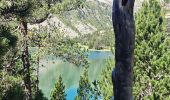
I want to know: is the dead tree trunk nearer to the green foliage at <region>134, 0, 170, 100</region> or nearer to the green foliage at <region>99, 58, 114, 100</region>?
the green foliage at <region>134, 0, 170, 100</region>

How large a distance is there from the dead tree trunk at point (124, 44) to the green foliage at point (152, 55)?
23.6 meters

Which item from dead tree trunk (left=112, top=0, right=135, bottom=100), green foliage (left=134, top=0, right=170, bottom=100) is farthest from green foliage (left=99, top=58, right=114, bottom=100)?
dead tree trunk (left=112, top=0, right=135, bottom=100)

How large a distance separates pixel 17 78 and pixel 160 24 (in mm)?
14189

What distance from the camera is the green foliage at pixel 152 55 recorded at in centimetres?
2817

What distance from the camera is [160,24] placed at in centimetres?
2927

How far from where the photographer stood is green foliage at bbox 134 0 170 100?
2817 centimetres

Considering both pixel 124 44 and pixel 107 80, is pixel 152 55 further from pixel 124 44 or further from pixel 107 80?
pixel 124 44

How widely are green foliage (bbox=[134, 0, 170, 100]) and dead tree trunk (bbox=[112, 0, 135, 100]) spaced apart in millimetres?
23588

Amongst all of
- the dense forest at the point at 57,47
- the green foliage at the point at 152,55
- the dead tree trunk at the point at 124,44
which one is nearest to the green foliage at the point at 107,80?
the dense forest at the point at 57,47

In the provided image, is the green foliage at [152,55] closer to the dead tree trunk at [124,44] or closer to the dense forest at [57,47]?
the dense forest at [57,47]

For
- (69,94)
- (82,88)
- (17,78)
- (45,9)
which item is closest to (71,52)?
(45,9)

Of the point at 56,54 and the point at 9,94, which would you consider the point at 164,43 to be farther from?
the point at 9,94

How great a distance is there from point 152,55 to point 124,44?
80.1 feet

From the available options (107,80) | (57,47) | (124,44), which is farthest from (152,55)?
(124,44)
